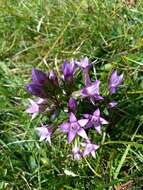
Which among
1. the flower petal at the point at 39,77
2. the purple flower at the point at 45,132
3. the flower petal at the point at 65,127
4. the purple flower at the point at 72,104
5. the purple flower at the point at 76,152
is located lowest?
the purple flower at the point at 76,152

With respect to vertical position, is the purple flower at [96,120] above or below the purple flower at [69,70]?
below

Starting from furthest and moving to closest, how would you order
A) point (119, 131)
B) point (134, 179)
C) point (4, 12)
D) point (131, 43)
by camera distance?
point (4, 12) → point (131, 43) → point (119, 131) → point (134, 179)

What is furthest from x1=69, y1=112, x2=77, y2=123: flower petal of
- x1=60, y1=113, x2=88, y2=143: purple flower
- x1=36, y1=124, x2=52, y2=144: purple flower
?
x1=36, y1=124, x2=52, y2=144: purple flower

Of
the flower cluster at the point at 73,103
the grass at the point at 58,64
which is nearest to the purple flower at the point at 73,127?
the flower cluster at the point at 73,103

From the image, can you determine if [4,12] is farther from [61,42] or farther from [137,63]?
[137,63]

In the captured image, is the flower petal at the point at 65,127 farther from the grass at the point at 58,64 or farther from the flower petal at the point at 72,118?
the grass at the point at 58,64

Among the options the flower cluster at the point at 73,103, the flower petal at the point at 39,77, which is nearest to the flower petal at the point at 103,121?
the flower cluster at the point at 73,103

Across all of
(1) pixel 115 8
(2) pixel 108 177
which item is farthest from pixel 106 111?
(1) pixel 115 8

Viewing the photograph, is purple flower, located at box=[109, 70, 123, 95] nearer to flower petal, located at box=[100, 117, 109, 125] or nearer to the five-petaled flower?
flower petal, located at box=[100, 117, 109, 125]
